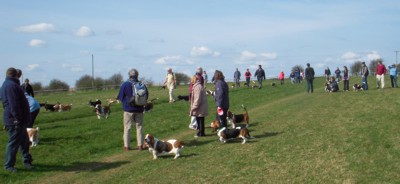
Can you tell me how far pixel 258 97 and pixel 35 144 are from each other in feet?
58.1

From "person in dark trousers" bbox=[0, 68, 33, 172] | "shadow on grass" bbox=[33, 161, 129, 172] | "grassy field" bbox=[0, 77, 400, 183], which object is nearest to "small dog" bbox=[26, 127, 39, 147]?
"grassy field" bbox=[0, 77, 400, 183]

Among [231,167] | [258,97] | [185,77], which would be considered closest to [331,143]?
[231,167]

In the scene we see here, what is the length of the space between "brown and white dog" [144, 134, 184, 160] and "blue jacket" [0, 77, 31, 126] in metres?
2.81

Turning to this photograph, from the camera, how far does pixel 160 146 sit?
10375mm

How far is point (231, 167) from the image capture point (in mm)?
8773

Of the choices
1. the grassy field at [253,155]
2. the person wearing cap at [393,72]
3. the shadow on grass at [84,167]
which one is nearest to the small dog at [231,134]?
the grassy field at [253,155]

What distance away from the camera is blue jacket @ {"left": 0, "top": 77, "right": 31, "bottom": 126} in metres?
9.17

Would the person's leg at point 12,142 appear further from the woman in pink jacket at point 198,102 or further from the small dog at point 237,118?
the small dog at point 237,118

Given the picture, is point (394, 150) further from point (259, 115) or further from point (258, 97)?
point (258, 97)

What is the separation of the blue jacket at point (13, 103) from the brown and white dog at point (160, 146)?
9.22 feet

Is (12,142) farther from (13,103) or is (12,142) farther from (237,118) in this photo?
(237,118)

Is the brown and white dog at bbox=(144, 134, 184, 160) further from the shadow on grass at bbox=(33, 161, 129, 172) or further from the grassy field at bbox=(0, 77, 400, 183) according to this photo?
the shadow on grass at bbox=(33, 161, 129, 172)

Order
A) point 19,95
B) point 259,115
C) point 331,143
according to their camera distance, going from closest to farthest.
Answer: point 19,95 < point 331,143 < point 259,115

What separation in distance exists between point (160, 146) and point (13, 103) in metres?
3.43
